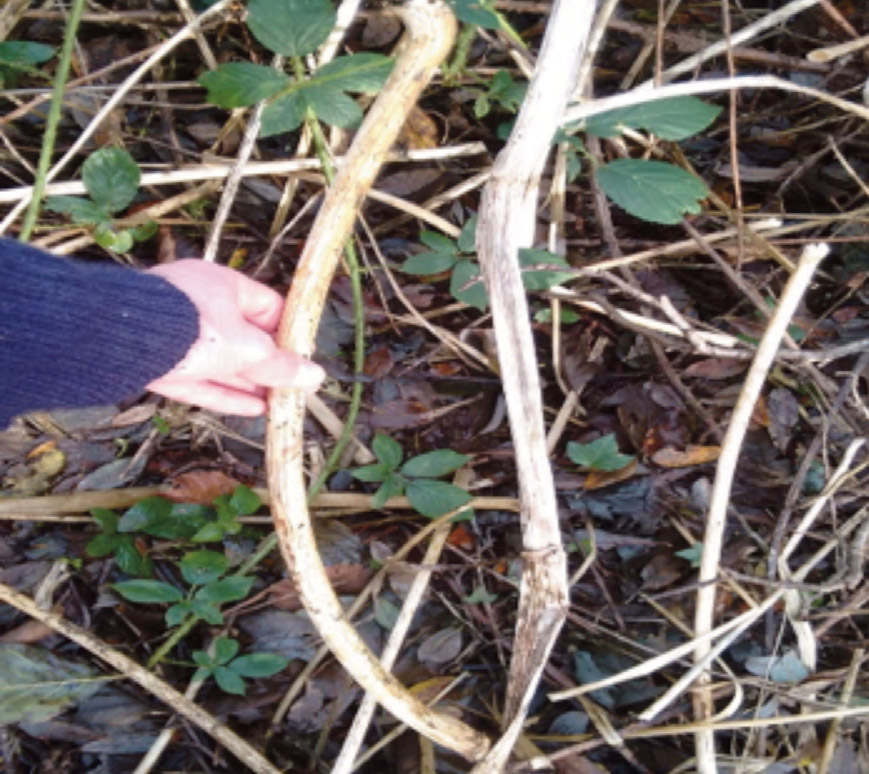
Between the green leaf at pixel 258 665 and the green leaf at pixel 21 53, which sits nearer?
the green leaf at pixel 258 665

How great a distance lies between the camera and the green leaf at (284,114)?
44.2 inches

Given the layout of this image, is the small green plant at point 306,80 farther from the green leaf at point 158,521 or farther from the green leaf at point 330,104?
the green leaf at point 158,521

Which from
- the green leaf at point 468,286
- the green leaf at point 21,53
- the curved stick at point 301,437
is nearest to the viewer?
the curved stick at point 301,437

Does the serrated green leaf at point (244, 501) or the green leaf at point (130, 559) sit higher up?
the serrated green leaf at point (244, 501)

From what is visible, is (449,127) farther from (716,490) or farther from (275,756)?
(275,756)

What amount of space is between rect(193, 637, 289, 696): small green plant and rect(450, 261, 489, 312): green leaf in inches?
23.3

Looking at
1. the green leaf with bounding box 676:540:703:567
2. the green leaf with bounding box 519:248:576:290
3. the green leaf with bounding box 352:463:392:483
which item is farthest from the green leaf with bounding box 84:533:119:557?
the green leaf with bounding box 676:540:703:567


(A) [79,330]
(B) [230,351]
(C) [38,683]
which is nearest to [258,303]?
(B) [230,351]

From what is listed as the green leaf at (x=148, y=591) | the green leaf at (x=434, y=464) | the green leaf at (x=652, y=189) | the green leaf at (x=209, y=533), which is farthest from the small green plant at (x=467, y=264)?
the green leaf at (x=148, y=591)

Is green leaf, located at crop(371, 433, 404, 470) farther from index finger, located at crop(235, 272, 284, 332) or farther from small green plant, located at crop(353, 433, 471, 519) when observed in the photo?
index finger, located at crop(235, 272, 284, 332)

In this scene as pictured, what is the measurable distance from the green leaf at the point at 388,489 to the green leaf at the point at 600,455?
258mm

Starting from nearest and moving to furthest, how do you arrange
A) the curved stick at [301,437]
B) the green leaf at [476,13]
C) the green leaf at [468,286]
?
the curved stick at [301,437]
the green leaf at [476,13]
the green leaf at [468,286]

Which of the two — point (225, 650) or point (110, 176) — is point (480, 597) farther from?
point (110, 176)

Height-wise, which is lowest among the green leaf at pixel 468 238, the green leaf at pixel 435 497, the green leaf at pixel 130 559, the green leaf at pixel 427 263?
the green leaf at pixel 130 559
